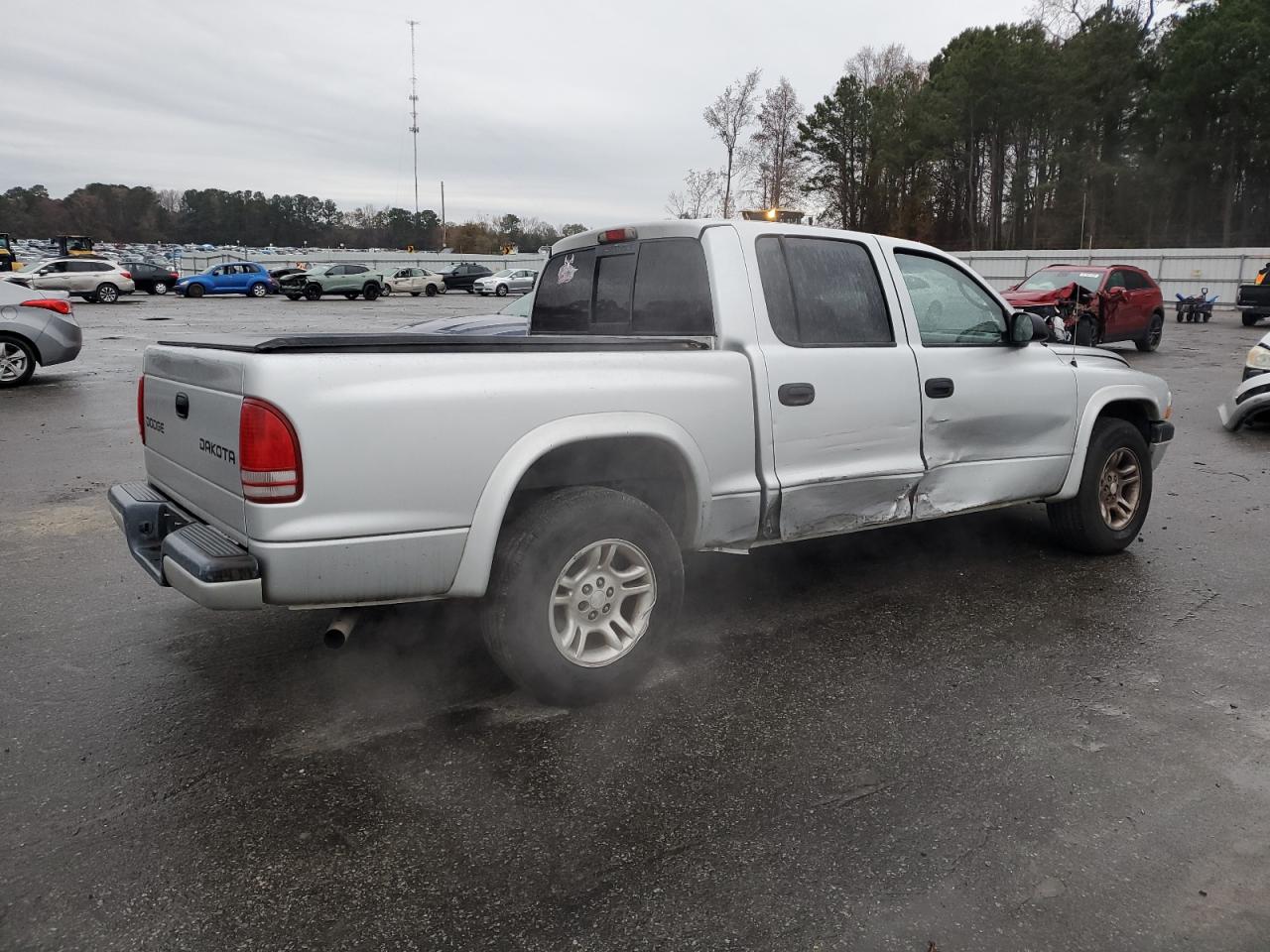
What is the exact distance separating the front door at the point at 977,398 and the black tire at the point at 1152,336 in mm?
15797

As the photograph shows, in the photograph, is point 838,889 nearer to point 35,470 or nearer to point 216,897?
point 216,897

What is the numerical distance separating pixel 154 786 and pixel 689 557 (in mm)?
3260

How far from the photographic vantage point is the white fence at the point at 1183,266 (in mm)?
37562

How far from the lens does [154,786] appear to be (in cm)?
295

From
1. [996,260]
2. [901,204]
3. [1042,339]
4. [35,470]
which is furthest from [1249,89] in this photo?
[35,470]

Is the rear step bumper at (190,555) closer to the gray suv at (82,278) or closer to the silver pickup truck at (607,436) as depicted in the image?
the silver pickup truck at (607,436)

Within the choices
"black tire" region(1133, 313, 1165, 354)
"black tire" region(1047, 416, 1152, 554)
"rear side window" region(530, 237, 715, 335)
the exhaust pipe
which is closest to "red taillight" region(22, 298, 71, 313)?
"rear side window" region(530, 237, 715, 335)

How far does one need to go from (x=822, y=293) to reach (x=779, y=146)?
200 feet

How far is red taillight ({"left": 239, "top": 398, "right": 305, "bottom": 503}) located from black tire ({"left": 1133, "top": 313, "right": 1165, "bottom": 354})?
64.2ft

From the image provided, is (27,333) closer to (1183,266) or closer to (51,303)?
(51,303)

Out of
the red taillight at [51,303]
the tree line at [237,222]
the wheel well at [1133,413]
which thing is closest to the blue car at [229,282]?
the red taillight at [51,303]

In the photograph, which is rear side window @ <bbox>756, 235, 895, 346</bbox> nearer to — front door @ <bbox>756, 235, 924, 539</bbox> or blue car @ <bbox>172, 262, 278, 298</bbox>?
front door @ <bbox>756, 235, 924, 539</bbox>

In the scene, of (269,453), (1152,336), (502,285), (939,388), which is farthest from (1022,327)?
(502,285)

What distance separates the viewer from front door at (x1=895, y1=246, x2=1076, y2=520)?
14.9 ft
